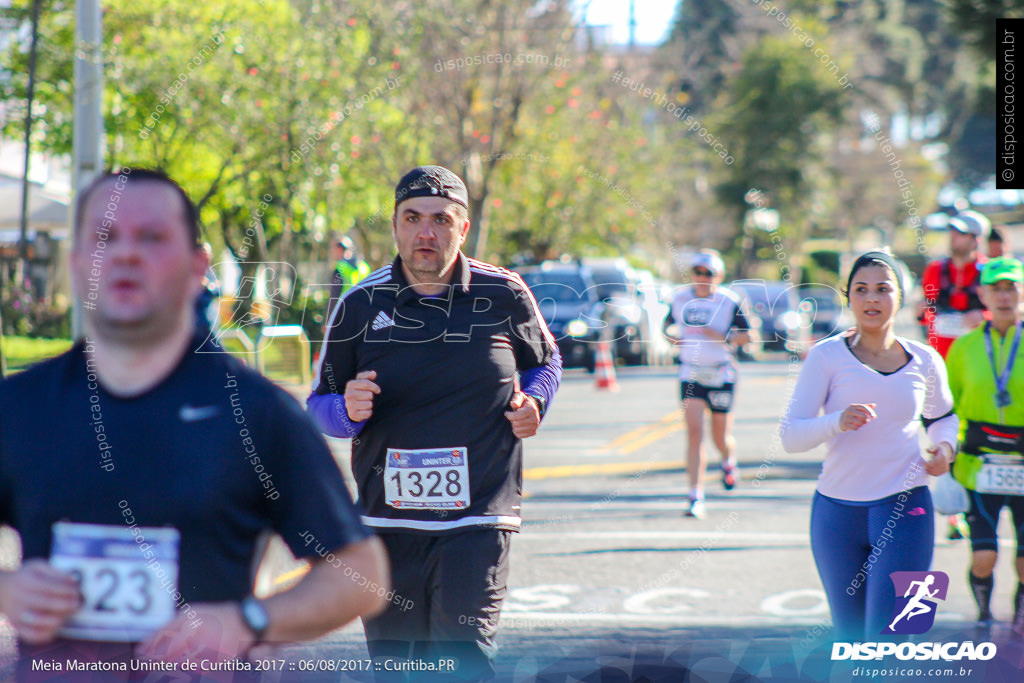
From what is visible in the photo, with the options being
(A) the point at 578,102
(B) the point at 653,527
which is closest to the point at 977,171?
(A) the point at 578,102

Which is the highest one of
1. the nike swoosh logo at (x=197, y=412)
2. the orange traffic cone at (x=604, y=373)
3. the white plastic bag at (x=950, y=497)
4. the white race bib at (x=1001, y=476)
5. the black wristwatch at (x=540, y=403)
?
the nike swoosh logo at (x=197, y=412)

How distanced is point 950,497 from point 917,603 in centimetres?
133

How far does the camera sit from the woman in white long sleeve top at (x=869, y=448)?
4.33 metres

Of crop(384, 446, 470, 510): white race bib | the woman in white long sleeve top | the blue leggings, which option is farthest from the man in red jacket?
crop(384, 446, 470, 510): white race bib

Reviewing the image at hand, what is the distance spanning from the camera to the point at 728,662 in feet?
15.2

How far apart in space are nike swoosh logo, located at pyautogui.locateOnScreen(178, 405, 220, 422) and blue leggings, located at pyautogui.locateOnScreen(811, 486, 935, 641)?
297cm

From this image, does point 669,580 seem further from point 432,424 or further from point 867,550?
point 432,424

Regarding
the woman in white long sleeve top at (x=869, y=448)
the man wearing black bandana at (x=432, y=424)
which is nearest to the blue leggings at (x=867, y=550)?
the woman in white long sleeve top at (x=869, y=448)

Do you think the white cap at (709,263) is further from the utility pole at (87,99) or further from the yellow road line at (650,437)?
the utility pole at (87,99)

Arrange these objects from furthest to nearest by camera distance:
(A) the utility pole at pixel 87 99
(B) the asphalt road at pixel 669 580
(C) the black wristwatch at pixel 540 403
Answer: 1. (A) the utility pole at pixel 87 99
2. (B) the asphalt road at pixel 669 580
3. (C) the black wristwatch at pixel 540 403

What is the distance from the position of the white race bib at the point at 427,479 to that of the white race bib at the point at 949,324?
5.41 metres

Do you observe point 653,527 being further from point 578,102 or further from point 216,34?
point 578,102

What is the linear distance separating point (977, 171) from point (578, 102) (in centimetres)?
3653

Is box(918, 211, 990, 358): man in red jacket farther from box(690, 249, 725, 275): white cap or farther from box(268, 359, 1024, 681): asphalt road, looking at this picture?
box(690, 249, 725, 275): white cap
